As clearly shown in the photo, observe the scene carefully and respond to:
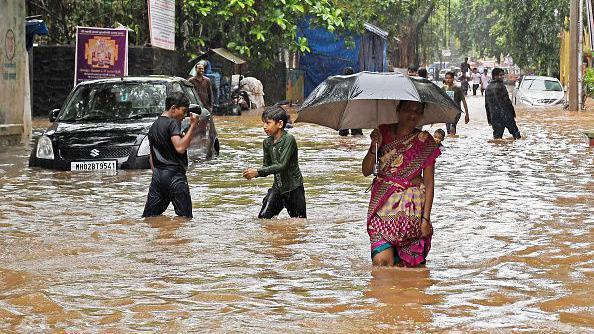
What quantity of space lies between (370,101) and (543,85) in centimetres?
3495

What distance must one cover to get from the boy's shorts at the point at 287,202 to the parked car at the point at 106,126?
212 inches

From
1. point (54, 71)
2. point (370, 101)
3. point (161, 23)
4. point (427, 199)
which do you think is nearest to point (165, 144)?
point (370, 101)

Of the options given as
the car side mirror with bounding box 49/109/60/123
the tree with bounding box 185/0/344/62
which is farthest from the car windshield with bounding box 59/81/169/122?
the tree with bounding box 185/0/344/62

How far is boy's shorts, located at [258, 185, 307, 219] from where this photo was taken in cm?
1044

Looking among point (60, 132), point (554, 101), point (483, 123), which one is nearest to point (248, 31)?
point (483, 123)

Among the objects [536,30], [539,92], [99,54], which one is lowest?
[539,92]

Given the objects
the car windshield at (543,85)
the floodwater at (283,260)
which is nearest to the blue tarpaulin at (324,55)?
the car windshield at (543,85)

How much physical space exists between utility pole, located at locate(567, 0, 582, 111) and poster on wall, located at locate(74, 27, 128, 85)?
16991 millimetres

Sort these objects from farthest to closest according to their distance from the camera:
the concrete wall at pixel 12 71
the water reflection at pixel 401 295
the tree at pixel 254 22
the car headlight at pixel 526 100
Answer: the car headlight at pixel 526 100, the tree at pixel 254 22, the concrete wall at pixel 12 71, the water reflection at pixel 401 295

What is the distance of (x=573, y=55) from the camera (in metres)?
36.0

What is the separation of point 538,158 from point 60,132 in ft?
25.3

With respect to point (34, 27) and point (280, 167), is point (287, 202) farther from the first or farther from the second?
point (34, 27)

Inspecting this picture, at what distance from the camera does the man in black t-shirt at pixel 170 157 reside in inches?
396

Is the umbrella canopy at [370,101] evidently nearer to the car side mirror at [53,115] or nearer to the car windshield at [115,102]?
the car side mirror at [53,115]
